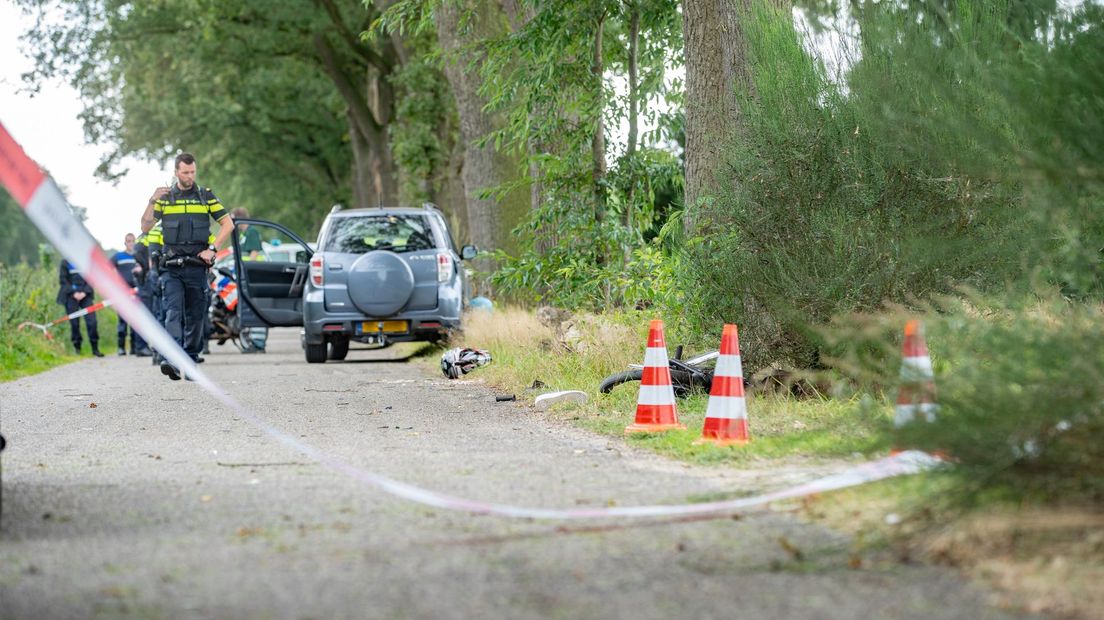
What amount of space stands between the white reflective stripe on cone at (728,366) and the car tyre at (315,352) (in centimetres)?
1131

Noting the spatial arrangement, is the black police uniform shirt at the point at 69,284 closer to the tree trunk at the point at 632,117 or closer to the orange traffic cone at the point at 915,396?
the tree trunk at the point at 632,117

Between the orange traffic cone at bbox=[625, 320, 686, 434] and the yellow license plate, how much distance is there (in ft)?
31.7

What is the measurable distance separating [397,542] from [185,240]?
9709mm

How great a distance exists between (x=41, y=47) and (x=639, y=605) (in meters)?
34.8

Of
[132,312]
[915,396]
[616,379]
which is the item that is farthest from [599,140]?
[915,396]

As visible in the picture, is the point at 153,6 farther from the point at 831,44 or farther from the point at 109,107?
the point at 831,44

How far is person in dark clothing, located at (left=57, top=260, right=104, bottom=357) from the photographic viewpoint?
77.5 ft

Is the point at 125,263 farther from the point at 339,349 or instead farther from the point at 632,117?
the point at 632,117

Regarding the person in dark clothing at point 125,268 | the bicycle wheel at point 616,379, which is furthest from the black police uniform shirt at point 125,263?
the bicycle wheel at point 616,379

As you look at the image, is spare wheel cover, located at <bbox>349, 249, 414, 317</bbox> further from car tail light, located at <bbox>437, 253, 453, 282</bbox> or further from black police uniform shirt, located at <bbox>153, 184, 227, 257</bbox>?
black police uniform shirt, located at <bbox>153, 184, 227, 257</bbox>

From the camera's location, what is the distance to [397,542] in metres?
5.59

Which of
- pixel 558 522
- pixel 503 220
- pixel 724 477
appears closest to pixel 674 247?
pixel 724 477

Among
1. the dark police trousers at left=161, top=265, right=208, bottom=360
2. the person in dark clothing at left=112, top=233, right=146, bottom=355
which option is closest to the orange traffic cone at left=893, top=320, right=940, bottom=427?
the dark police trousers at left=161, top=265, right=208, bottom=360

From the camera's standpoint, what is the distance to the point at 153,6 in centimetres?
3341
